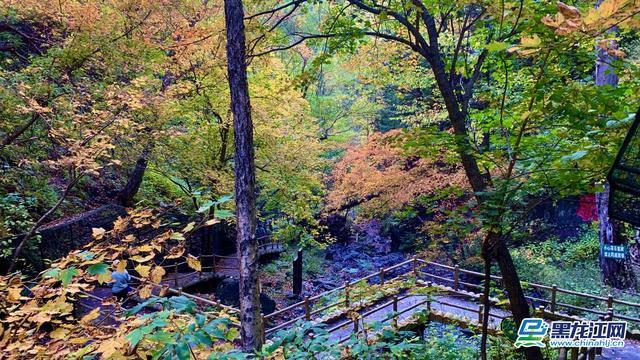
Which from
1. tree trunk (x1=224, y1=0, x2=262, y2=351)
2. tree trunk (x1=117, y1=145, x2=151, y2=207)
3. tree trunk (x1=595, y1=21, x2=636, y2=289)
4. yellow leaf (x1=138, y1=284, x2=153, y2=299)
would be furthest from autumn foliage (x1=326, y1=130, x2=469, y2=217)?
yellow leaf (x1=138, y1=284, x2=153, y2=299)

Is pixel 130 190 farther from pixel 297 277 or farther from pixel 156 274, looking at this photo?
pixel 156 274

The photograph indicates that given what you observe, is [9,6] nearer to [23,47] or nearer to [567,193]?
[23,47]

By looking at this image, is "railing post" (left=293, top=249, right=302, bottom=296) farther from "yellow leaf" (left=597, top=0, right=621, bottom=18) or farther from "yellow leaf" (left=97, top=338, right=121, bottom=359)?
"yellow leaf" (left=597, top=0, right=621, bottom=18)

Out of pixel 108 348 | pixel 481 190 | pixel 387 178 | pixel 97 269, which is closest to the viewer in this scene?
pixel 97 269

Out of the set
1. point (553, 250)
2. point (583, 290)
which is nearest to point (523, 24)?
point (583, 290)

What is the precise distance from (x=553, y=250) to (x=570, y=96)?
43.0ft

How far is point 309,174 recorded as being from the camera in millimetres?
12789

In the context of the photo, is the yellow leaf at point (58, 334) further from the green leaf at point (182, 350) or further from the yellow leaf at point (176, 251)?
the green leaf at point (182, 350)

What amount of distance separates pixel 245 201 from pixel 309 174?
8153 millimetres

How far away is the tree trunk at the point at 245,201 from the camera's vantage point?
182 inches

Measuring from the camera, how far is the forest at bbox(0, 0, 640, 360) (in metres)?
2.84

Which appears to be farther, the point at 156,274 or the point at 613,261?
the point at 613,261

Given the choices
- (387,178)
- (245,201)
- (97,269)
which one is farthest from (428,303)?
(97,269)

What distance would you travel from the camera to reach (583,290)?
1035 cm
